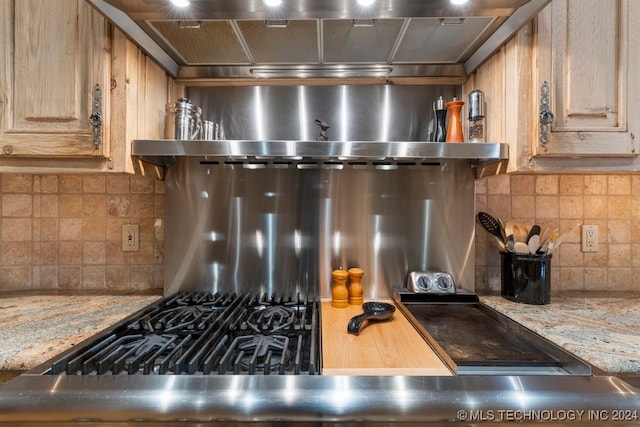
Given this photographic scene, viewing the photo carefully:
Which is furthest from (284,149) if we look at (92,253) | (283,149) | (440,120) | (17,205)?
(17,205)

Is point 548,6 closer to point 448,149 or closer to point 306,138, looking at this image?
point 448,149

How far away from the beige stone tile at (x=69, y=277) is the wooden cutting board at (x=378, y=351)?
106 centimetres

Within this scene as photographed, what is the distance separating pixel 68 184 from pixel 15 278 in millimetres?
440

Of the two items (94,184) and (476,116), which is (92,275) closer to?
(94,184)

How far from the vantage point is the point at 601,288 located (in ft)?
4.36

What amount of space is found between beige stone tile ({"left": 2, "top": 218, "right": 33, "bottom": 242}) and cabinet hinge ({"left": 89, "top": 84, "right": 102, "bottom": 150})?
673 millimetres

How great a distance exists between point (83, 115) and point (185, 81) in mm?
433

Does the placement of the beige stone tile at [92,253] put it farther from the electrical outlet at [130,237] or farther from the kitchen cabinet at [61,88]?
the kitchen cabinet at [61,88]

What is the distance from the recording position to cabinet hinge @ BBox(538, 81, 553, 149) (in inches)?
37.3

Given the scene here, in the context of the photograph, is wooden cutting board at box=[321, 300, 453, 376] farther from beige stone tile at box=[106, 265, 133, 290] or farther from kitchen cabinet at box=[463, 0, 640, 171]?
beige stone tile at box=[106, 265, 133, 290]

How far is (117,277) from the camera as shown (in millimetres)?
1333

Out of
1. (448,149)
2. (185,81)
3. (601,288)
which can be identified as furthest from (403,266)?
(185,81)

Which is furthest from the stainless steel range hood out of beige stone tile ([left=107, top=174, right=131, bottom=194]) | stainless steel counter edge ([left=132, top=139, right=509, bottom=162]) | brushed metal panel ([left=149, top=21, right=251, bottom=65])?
beige stone tile ([left=107, top=174, right=131, bottom=194])

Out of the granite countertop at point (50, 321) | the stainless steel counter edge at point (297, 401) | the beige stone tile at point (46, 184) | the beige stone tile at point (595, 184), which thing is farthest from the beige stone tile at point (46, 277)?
the beige stone tile at point (595, 184)
